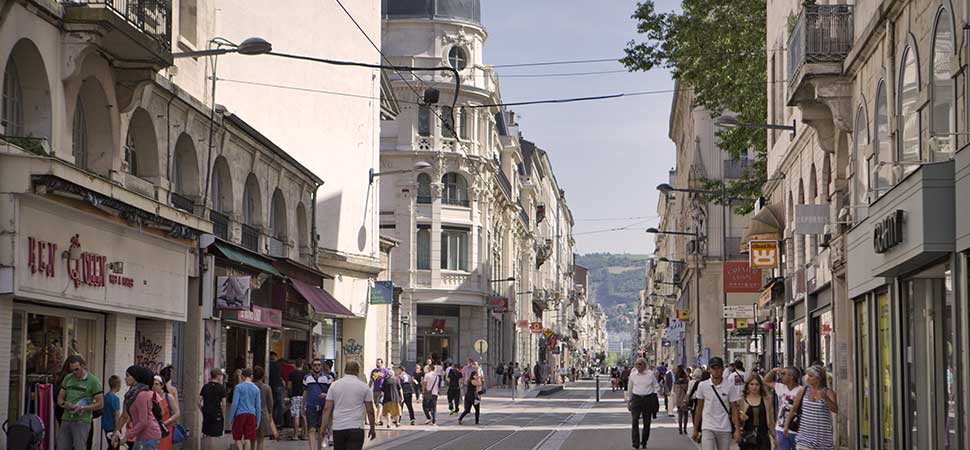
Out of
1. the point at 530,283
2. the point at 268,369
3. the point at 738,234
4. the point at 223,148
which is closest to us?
the point at 223,148

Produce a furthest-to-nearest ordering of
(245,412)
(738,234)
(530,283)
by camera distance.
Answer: (530,283) < (738,234) < (245,412)

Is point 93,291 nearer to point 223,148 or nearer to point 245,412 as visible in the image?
→ point 245,412

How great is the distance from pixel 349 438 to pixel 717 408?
512 cm

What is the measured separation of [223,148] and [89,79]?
7440mm

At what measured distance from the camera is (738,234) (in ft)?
220

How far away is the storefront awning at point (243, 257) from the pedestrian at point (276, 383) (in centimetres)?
210

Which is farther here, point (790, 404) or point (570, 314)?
point (570, 314)

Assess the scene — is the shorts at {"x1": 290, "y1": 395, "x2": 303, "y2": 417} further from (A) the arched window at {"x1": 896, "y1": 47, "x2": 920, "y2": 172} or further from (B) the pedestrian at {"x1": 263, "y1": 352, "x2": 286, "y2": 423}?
(A) the arched window at {"x1": 896, "y1": 47, "x2": 920, "y2": 172}

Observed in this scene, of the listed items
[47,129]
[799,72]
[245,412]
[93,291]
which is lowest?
[245,412]

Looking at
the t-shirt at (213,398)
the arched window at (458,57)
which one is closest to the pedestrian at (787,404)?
the t-shirt at (213,398)

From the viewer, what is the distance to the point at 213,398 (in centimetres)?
2233

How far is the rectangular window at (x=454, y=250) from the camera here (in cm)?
6906

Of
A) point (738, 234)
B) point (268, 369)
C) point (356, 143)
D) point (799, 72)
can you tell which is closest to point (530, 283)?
point (738, 234)

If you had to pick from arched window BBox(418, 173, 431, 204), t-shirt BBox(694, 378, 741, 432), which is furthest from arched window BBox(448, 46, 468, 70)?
t-shirt BBox(694, 378, 741, 432)
